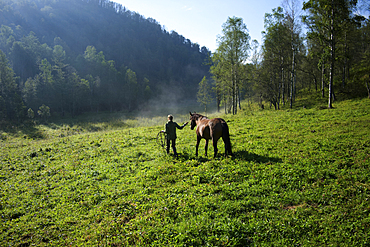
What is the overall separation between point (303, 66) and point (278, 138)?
40.2 metres

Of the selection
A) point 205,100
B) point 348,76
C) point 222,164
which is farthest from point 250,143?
point 205,100

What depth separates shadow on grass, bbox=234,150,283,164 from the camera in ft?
34.9

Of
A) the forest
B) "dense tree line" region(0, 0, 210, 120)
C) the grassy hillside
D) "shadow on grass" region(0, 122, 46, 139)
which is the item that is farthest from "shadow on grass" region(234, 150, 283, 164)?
"dense tree line" region(0, 0, 210, 120)

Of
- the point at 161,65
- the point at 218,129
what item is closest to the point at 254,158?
the point at 218,129

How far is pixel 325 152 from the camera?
10.8 metres

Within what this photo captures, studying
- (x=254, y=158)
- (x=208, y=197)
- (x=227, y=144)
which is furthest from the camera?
(x=227, y=144)

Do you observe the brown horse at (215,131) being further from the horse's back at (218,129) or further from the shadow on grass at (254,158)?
the shadow on grass at (254,158)

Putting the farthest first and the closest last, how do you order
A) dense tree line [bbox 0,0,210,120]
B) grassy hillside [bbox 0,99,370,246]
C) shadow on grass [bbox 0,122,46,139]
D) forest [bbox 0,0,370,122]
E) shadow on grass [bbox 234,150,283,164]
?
dense tree line [bbox 0,0,210,120], shadow on grass [bbox 0,122,46,139], forest [bbox 0,0,370,122], shadow on grass [bbox 234,150,283,164], grassy hillside [bbox 0,99,370,246]

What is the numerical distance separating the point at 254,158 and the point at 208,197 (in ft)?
15.6

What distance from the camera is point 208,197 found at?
796 cm

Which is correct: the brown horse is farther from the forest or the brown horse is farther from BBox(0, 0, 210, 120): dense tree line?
BBox(0, 0, 210, 120): dense tree line

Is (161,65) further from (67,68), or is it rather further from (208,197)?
(208,197)

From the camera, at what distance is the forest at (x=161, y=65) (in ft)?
103

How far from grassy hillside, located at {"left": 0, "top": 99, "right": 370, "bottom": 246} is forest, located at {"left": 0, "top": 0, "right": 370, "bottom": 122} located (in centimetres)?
1922
